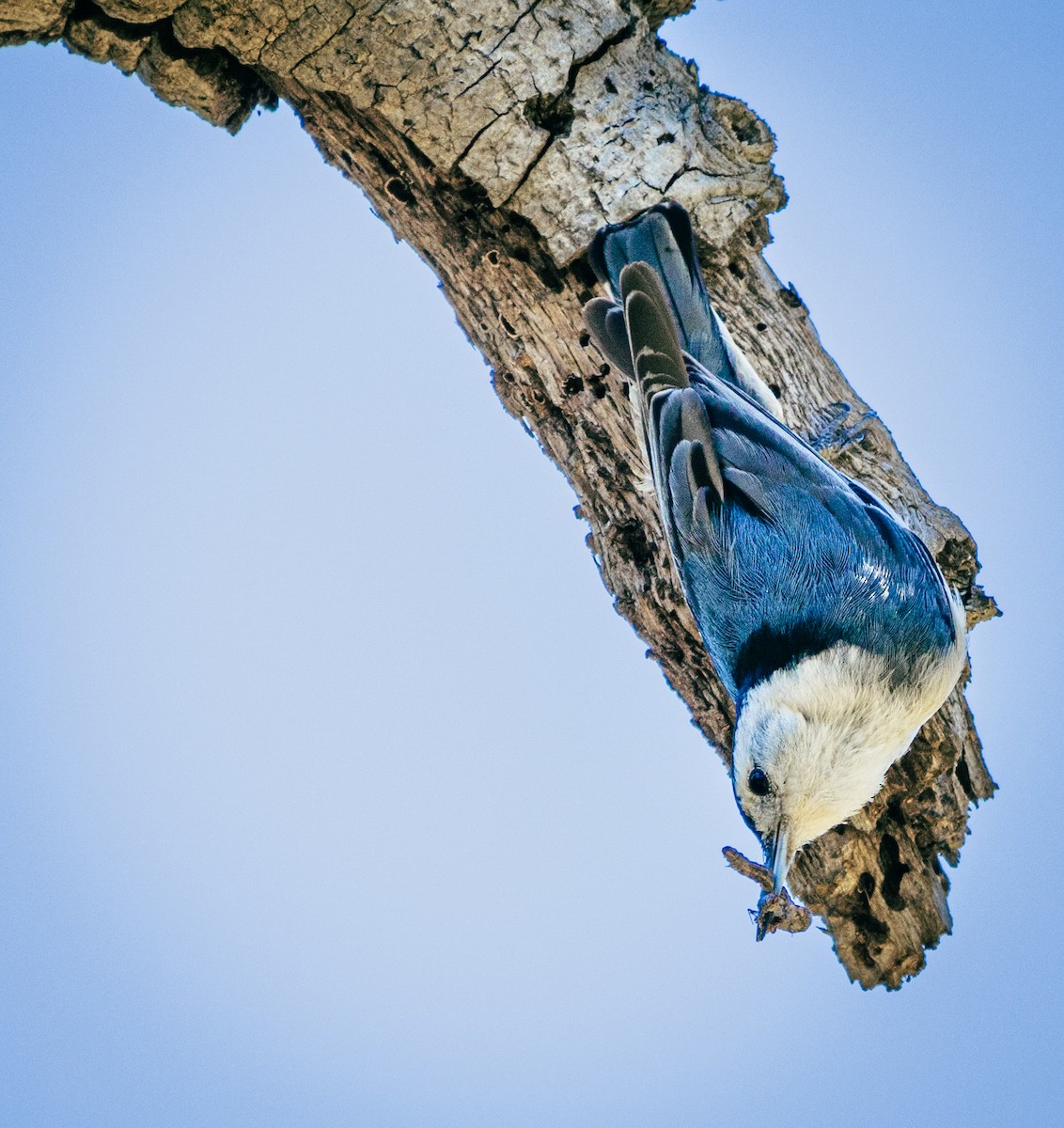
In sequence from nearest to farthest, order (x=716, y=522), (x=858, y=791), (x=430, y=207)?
1. (x=858, y=791)
2. (x=716, y=522)
3. (x=430, y=207)

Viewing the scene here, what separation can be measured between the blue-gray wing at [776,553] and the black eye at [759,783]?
A: 19 centimetres

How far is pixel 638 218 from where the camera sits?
2.60m

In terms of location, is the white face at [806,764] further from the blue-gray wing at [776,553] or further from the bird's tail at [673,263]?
the bird's tail at [673,263]

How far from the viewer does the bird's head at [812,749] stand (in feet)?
7.60

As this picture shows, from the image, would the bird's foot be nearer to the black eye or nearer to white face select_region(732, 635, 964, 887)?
white face select_region(732, 635, 964, 887)

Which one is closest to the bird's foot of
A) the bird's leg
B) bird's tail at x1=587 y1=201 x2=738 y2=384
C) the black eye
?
bird's tail at x1=587 y1=201 x2=738 y2=384

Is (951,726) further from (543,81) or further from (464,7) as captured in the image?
(464,7)

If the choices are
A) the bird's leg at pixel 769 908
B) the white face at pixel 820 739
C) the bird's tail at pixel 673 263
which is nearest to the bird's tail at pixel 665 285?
the bird's tail at pixel 673 263

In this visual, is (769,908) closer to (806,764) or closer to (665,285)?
(806,764)

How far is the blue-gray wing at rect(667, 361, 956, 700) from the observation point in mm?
2445

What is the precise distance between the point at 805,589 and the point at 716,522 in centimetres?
23

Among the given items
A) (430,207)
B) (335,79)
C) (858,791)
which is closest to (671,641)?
(858,791)

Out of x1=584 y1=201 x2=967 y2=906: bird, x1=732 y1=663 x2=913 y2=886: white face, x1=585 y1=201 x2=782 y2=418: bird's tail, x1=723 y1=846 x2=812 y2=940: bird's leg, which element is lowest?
x1=723 y1=846 x2=812 y2=940: bird's leg

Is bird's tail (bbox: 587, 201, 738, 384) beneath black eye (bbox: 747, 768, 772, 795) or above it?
above
